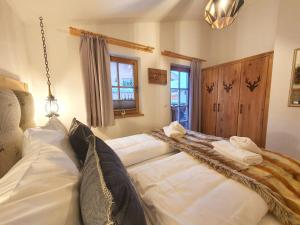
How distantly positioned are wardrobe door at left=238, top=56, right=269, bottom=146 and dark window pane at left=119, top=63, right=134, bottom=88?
2.08m

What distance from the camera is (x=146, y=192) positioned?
85 centimetres

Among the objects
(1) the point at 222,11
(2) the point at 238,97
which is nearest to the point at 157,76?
(1) the point at 222,11

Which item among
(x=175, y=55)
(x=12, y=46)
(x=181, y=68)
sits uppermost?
(x=175, y=55)

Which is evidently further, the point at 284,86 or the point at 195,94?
the point at 195,94

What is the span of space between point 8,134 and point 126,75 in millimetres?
1985

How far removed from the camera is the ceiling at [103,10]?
1.59m

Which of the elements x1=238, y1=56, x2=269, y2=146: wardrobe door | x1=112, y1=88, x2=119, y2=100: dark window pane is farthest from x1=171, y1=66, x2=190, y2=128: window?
x1=112, y1=88, x2=119, y2=100: dark window pane

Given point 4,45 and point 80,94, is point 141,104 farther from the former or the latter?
point 4,45

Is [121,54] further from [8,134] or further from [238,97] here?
[238,97]

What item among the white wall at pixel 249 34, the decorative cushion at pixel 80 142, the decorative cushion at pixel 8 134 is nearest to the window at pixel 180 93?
the white wall at pixel 249 34

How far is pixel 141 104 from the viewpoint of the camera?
275cm

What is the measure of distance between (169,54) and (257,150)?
7.65ft

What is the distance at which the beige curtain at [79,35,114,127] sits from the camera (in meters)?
2.07

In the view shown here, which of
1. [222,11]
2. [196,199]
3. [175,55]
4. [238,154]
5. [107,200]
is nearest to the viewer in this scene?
[107,200]
